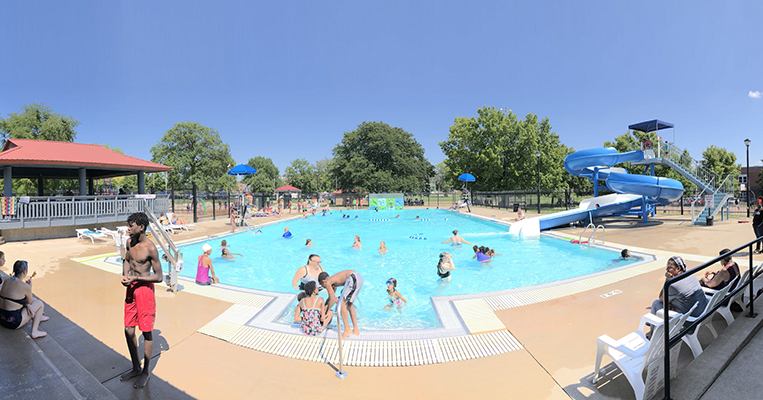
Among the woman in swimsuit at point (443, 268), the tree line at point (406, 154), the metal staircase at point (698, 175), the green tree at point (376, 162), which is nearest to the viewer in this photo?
the woman in swimsuit at point (443, 268)

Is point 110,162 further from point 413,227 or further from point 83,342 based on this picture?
point 413,227

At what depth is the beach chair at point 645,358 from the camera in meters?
2.62

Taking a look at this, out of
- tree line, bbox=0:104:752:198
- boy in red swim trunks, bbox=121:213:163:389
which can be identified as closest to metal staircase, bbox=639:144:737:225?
tree line, bbox=0:104:752:198

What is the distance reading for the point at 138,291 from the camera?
323cm

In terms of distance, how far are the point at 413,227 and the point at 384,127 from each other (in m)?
28.8

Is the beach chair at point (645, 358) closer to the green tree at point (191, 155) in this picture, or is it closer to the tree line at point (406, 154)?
the tree line at point (406, 154)

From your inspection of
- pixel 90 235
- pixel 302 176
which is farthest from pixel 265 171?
pixel 90 235

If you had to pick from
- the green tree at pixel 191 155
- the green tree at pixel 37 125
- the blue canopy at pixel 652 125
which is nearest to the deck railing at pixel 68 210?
the green tree at pixel 37 125

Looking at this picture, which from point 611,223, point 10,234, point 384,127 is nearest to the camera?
point 10,234

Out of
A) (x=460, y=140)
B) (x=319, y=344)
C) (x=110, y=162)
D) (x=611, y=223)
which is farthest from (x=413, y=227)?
(x=460, y=140)

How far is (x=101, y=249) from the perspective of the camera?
10.8m

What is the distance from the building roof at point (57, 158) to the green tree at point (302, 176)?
62290 millimetres

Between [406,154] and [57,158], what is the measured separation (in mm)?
39477

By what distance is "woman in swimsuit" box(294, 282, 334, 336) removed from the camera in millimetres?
4363
